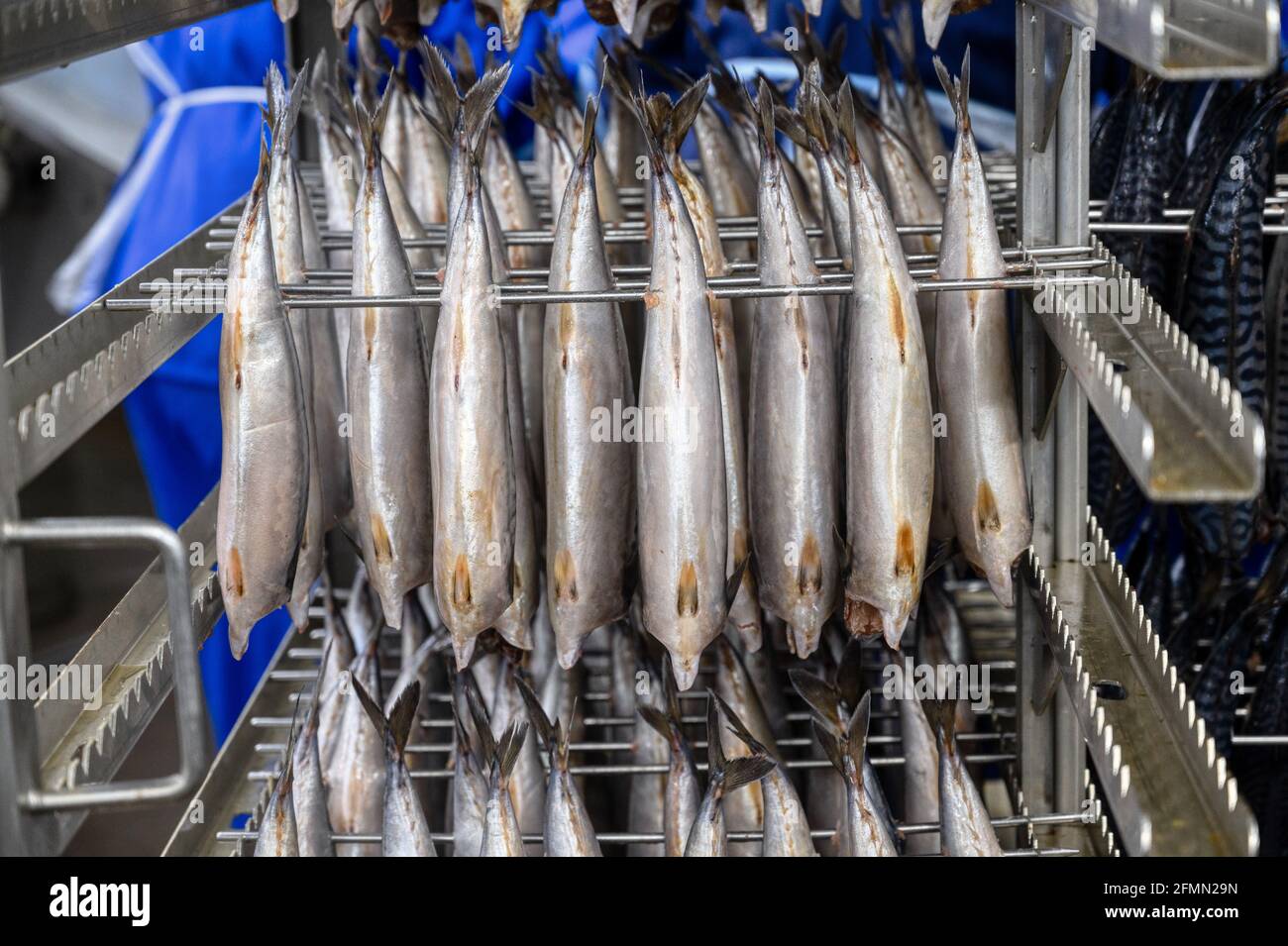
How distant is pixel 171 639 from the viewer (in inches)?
40.4

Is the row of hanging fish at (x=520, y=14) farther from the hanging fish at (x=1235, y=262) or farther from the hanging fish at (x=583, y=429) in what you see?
the hanging fish at (x=1235, y=262)

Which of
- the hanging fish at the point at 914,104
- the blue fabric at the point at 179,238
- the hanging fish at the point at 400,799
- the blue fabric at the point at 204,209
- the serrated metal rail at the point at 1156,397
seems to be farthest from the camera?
the blue fabric at the point at 179,238

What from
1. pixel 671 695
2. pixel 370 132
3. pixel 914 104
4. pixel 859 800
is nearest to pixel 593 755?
pixel 671 695

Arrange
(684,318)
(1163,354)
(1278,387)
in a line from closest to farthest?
(1163,354) < (684,318) < (1278,387)

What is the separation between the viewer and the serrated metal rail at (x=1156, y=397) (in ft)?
2.99

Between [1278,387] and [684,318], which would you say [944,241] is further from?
[1278,387]

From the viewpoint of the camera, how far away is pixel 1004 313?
4.96ft

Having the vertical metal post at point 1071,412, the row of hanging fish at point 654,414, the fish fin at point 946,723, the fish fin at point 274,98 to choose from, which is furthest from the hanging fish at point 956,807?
the fish fin at point 274,98

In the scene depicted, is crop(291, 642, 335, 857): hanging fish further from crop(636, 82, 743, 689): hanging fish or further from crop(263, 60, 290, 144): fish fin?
crop(263, 60, 290, 144): fish fin

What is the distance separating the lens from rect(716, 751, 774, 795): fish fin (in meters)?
1.40

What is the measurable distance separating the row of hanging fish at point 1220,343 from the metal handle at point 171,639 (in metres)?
1.44
